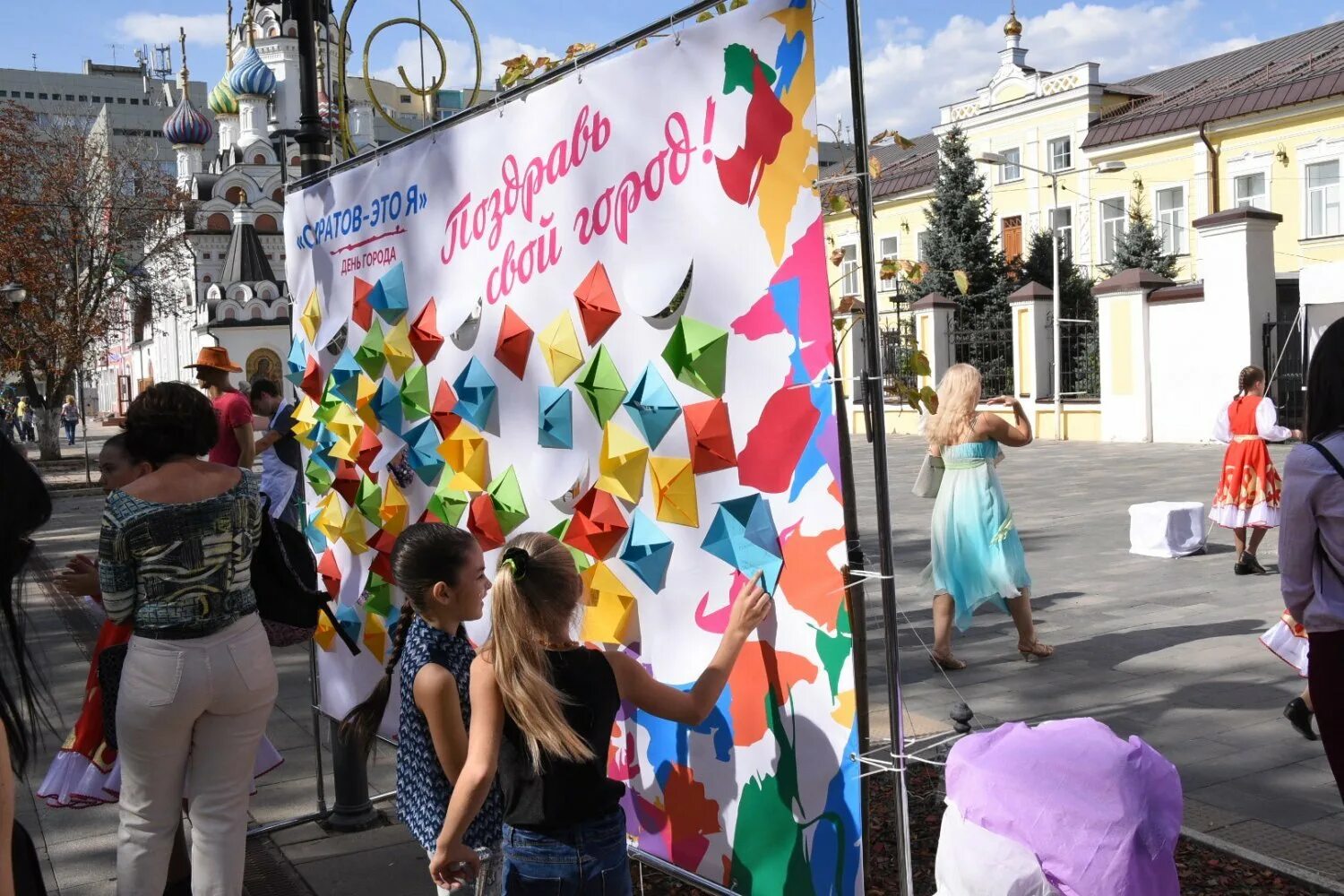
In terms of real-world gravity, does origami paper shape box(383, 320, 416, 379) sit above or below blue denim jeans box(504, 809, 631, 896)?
above

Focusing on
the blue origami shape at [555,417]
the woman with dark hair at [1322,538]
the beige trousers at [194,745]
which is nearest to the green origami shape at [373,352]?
the blue origami shape at [555,417]

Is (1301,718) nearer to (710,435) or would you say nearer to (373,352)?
(710,435)

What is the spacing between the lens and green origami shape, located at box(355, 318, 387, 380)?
4781 millimetres

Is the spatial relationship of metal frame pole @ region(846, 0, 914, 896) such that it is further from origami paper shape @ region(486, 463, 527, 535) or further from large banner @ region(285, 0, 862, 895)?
origami paper shape @ region(486, 463, 527, 535)

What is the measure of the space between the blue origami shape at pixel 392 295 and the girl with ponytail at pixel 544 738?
6.72ft

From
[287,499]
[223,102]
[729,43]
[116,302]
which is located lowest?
[287,499]

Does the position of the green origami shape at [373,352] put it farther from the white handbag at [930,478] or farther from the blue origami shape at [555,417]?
the white handbag at [930,478]

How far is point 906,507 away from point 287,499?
382 inches

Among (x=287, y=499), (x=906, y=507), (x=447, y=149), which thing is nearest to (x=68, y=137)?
(x=906, y=507)

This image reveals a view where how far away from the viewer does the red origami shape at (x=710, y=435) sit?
307cm

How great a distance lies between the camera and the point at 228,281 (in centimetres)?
4769

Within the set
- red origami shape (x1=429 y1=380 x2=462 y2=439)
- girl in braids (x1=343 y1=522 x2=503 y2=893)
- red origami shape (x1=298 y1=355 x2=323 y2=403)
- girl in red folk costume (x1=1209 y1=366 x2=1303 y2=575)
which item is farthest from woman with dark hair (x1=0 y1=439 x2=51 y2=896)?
girl in red folk costume (x1=1209 y1=366 x2=1303 y2=575)

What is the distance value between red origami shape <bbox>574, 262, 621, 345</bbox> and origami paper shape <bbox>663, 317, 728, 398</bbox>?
0.91 ft

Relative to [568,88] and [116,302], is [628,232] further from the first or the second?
[116,302]
